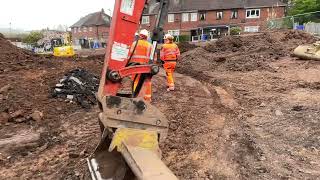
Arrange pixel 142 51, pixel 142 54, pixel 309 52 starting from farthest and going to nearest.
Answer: pixel 309 52, pixel 142 51, pixel 142 54

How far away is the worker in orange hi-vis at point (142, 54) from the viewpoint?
5.44 metres

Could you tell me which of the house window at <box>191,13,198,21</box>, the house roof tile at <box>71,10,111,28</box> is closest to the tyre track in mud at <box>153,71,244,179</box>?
the house window at <box>191,13,198,21</box>

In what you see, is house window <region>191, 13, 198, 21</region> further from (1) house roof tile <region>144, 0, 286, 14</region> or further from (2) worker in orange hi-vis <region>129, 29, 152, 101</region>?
(2) worker in orange hi-vis <region>129, 29, 152, 101</region>

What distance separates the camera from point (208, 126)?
7.52 meters

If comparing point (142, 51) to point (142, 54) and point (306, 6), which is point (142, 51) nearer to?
point (142, 54)

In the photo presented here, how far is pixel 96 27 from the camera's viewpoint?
7012cm

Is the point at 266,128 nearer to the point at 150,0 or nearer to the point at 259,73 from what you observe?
the point at 150,0

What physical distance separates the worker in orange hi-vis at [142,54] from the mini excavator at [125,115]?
0.26 metres

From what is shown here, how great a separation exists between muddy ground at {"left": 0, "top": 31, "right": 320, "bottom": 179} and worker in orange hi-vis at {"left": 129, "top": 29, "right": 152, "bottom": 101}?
3.70 ft

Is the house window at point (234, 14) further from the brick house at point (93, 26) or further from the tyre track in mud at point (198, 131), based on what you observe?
the tyre track in mud at point (198, 131)

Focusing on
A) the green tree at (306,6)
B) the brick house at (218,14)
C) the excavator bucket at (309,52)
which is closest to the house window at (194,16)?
the brick house at (218,14)

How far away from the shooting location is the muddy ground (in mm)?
5703

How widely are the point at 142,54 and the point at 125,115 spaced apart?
7.91 ft

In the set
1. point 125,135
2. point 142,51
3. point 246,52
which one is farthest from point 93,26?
point 125,135
